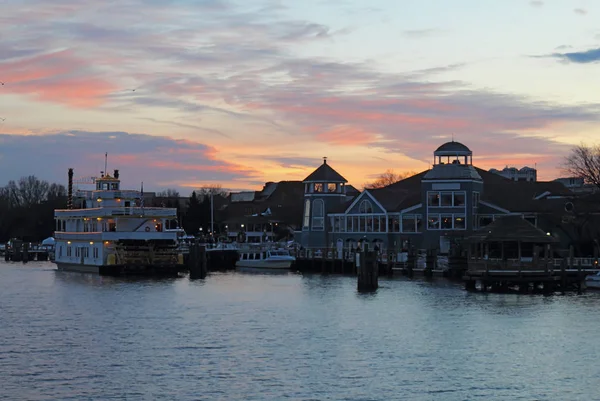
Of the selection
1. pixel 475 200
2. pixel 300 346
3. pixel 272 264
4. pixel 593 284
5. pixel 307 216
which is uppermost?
pixel 475 200

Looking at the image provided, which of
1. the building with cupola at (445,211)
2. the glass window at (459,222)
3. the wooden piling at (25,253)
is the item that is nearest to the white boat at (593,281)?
the building with cupola at (445,211)

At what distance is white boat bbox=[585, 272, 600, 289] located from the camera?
6625 cm

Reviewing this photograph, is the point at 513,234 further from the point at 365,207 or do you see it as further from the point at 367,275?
the point at 365,207

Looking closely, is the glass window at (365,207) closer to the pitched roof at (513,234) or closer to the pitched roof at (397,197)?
the pitched roof at (397,197)

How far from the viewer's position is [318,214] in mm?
107688

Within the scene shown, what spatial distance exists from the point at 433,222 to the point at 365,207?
9.76m

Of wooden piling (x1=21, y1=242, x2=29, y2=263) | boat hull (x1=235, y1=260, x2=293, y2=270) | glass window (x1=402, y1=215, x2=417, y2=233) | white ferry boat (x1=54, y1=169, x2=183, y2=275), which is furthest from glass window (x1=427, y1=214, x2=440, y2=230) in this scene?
wooden piling (x1=21, y1=242, x2=29, y2=263)

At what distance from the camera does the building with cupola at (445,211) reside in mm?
91125

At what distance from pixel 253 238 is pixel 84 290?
87.4 m

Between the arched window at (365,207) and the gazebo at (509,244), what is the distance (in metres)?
27.2

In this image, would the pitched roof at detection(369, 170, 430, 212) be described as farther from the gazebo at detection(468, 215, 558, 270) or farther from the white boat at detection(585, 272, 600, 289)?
the white boat at detection(585, 272, 600, 289)

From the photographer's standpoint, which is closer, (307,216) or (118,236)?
(118,236)

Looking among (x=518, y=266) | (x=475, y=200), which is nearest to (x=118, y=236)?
(x=475, y=200)

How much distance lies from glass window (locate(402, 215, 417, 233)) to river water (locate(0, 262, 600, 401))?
2975 cm
